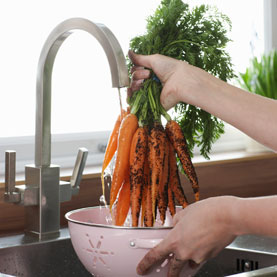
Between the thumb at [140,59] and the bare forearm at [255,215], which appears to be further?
the thumb at [140,59]

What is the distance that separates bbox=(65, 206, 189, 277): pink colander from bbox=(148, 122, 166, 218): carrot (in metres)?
0.12

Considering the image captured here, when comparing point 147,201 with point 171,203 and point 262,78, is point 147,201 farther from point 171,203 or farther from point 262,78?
point 262,78

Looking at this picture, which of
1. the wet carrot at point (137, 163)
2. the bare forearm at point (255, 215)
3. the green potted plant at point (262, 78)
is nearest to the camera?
the bare forearm at point (255, 215)

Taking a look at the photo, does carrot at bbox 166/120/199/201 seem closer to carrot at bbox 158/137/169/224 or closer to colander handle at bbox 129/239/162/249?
carrot at bbox 158/137/169/224

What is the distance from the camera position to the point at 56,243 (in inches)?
53.6

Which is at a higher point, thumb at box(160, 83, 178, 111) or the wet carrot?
thumb at box(160, 83, 178, 111)

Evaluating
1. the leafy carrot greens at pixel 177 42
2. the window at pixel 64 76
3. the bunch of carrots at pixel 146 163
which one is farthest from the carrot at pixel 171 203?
the window at pixel 64 76

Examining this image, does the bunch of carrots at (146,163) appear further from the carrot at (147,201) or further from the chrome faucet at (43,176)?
the chrome faucet at (43,176)

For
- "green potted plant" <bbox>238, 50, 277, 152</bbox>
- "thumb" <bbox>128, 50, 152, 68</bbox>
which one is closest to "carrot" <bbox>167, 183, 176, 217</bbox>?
"thumb" <bbox>128, 50, 152, 68</bbox>

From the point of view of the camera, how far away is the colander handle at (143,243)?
1055 millimetres

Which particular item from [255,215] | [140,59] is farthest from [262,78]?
[255,215]

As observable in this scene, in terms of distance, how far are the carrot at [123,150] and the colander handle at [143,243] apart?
15 cm

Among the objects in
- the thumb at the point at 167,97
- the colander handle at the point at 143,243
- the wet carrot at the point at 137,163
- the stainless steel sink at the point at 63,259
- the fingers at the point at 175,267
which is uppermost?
the thumb at the point at 167,97

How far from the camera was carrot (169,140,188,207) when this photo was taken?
1.22 m
